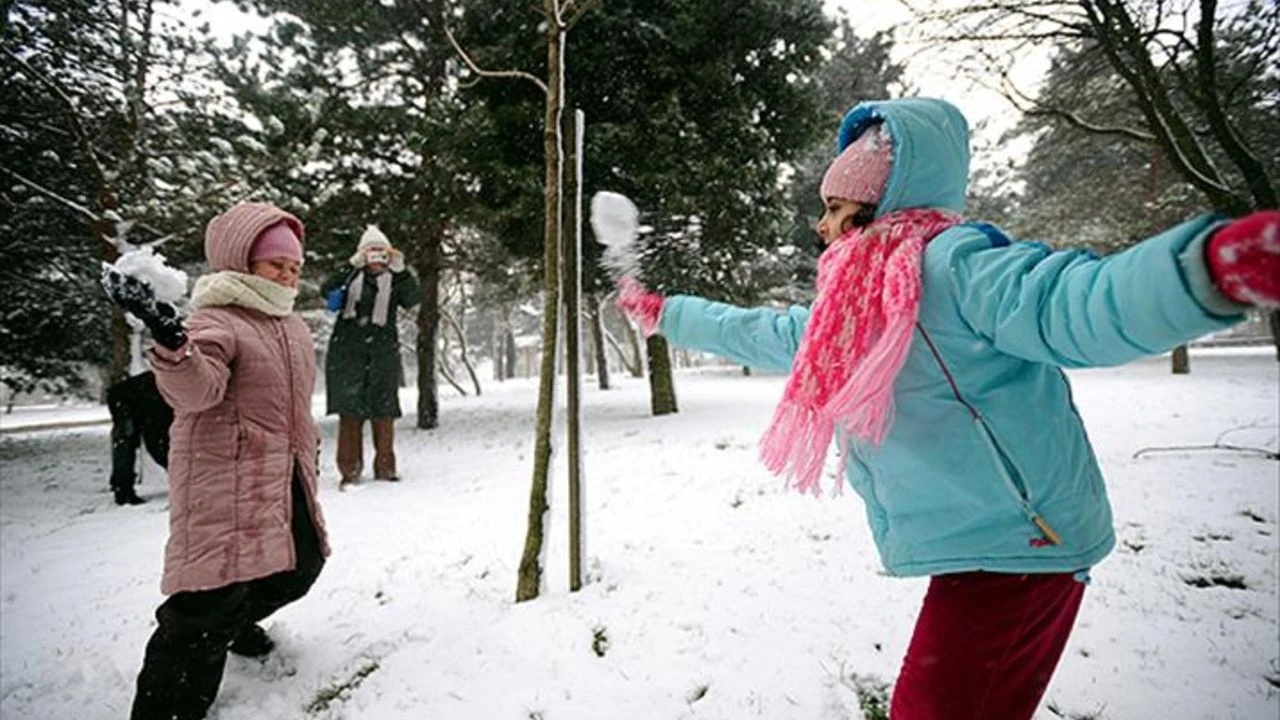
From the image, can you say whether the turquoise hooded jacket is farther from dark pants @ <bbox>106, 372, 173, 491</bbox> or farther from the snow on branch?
the snow on branch

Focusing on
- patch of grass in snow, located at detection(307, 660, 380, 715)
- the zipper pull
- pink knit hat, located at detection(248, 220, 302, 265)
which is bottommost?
patch of grass in snow, located at detection(307, 660, 380, 715)

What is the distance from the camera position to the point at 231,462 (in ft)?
7.16

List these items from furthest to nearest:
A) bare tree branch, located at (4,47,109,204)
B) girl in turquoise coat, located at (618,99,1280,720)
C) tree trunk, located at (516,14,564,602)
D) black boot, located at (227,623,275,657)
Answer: tree trunk, located at (516,14,564,602) → black boot, located at (227,623,275,657) → bare tree branch, located at (4,47,109,204) → girl in turquoise coat, located at (618,99,1280,720)

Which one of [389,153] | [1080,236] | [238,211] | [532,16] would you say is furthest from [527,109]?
[1080,236]

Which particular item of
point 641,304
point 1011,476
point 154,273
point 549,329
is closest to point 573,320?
point 549,329

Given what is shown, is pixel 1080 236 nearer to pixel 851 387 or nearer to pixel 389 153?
pixel 389 153

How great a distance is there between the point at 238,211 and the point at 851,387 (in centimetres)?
252

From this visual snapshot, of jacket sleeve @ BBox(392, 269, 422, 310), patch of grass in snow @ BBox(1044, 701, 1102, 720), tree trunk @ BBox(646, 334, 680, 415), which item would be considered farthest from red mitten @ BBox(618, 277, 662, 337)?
tree trunk @ BBox(646, 334, 680, 415)

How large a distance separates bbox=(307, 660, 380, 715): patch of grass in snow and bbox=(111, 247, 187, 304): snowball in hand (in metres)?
1.72

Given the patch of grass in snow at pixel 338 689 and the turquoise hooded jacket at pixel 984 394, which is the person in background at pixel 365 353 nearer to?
the patch of grass in snow at pixel 338 689

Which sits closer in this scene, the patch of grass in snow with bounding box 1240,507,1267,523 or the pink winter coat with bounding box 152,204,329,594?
the pink winter coat with bounding box 152,204,329,594

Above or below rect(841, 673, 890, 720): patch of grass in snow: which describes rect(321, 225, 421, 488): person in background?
above

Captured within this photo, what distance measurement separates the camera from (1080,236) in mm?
14336

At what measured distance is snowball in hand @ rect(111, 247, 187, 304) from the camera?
72.7 inches
